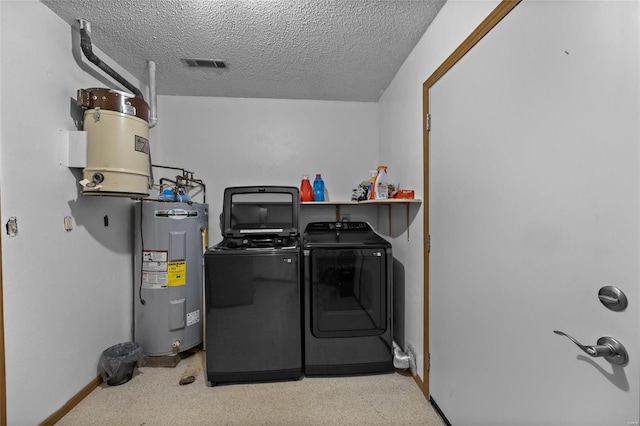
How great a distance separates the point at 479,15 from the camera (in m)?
1.23

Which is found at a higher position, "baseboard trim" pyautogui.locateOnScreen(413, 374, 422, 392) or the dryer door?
the dryer door

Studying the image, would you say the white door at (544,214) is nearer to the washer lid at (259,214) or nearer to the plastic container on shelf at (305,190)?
the washer lid at (259,214)

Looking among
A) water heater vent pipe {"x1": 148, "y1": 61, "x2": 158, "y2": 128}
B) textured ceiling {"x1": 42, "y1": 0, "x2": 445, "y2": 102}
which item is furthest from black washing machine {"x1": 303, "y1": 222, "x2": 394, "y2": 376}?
water heater vent pipe {"x1": 148, "y1": 61, "x2": 158, "y2": 128}

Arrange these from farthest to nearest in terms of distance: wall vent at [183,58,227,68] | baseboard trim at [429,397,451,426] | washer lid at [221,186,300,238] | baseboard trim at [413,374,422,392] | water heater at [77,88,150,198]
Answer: washer lid at [221,186,300,238] < wall vent at [183,58,227,68] < baseboard trim at [413,374,422,392] < water heater at [77,88,150,198] < baseboard trim at [429,397,451,426]

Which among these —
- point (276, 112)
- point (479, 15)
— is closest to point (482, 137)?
point (479, 15)

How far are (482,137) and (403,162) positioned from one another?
960 mm

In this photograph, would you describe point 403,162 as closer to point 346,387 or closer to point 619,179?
point 619,179

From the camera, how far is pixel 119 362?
6.29 ft

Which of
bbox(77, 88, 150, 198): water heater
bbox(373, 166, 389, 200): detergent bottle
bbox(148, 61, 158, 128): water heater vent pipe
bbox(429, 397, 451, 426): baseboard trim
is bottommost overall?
bbox(429, 397, 451, 426): baseboard trim

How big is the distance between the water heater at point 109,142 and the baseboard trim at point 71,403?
1.36 metres

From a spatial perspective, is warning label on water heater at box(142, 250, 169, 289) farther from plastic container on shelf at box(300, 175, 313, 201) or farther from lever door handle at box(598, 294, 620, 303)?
lever door handle at box(598, 294, 620, 303)

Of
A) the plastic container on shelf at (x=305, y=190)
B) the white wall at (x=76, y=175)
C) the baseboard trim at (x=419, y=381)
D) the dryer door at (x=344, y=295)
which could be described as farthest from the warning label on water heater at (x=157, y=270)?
the baseboard trim at (x=419, y=381)

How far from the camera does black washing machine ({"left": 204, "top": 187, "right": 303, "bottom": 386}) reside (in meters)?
1.96

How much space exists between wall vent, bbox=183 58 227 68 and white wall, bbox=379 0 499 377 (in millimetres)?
1513
